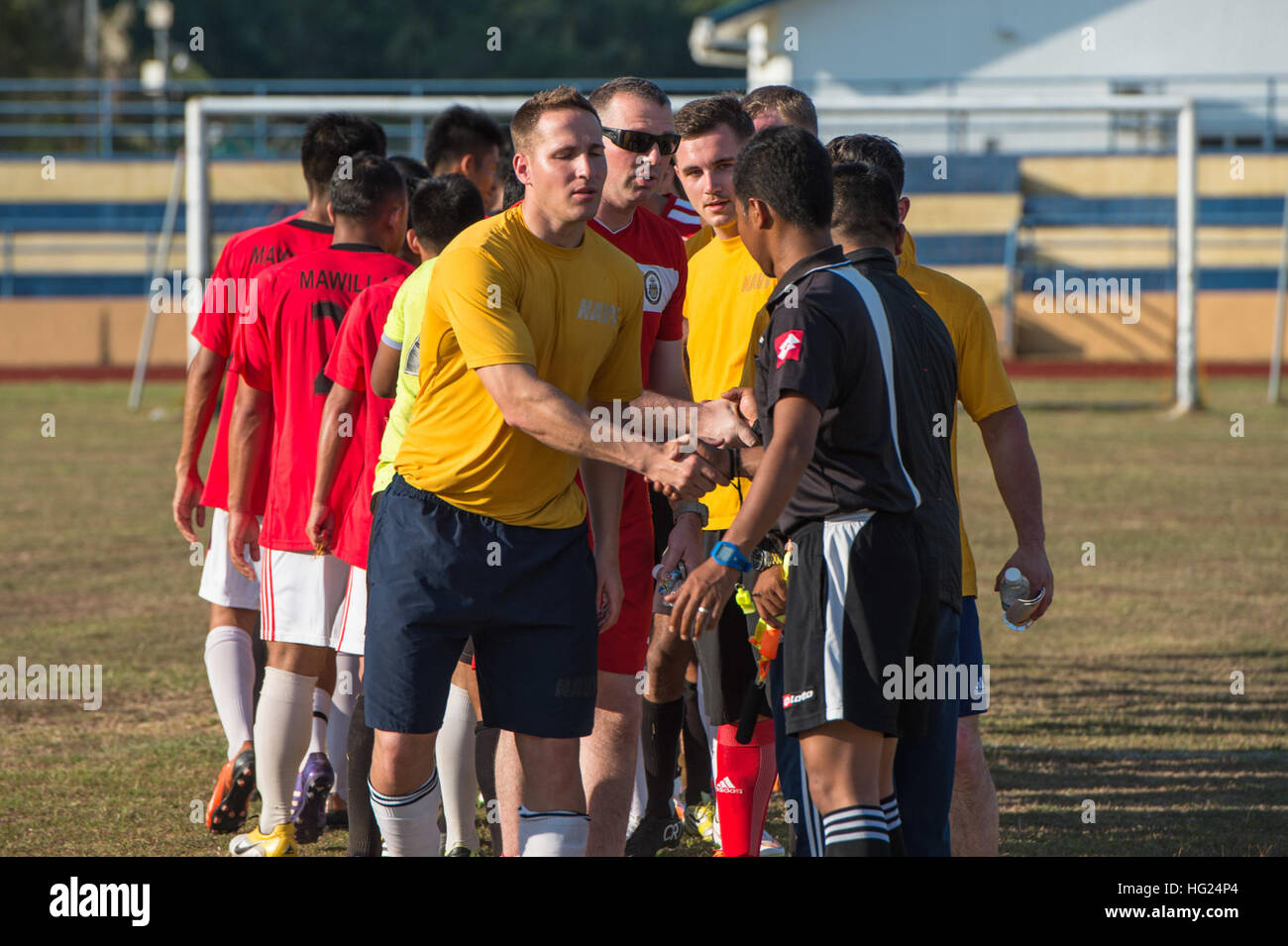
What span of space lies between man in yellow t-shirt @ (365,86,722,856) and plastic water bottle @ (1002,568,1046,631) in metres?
1.13

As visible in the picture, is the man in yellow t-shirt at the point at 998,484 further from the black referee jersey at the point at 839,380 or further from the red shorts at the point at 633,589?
the red shorts at the point at 633,589

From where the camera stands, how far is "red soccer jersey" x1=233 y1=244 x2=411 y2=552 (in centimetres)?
512

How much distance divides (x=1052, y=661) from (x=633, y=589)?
13.2 ft

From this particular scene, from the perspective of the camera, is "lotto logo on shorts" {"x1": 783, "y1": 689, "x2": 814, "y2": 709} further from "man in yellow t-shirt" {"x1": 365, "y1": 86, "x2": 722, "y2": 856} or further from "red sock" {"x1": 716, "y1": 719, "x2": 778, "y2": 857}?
"red sock" {"x1": 716, "y1": 719, "x2": 778, "y2": 857}

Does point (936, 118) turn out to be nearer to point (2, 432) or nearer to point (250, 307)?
point (2, 432)

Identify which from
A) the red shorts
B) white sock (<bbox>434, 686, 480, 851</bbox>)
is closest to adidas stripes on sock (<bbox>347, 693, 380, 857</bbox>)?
white sock (<bbox>434, 686, 480, 851</bbox>)

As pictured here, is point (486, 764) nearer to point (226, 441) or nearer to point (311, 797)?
point (311, 797)

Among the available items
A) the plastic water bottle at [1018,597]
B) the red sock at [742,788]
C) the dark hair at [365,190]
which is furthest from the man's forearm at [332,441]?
the plastic water bottle at [1018,597]

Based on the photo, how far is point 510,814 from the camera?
14.1 feet

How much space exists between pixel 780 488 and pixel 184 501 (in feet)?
9.43

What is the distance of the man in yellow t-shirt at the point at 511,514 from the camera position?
3742mm

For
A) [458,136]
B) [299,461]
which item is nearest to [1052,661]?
[458,136]

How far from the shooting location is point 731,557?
137 inches
